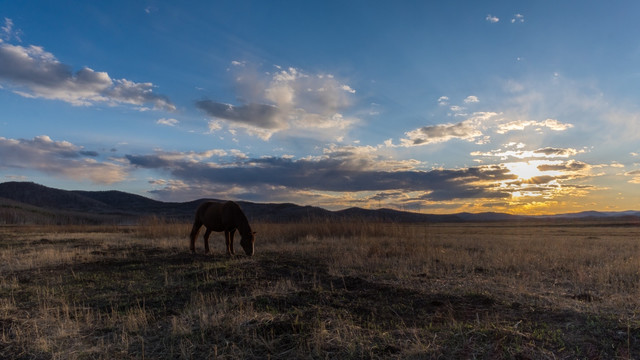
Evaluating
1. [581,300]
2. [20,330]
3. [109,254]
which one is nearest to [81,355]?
[20,330]

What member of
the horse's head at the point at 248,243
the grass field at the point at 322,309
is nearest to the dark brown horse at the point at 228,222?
the horse's head at the point at 248,243

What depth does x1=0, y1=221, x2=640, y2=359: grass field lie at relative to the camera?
13.1 ft

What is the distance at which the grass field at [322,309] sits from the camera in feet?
13.1

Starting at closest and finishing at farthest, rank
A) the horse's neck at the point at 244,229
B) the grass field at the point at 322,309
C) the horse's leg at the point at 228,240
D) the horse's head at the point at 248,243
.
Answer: the grass field at the point at 322,309
the horse's head at the point at 248,243
the horse's leg at the point at 228,240
the horse's neck at the point at 244,229

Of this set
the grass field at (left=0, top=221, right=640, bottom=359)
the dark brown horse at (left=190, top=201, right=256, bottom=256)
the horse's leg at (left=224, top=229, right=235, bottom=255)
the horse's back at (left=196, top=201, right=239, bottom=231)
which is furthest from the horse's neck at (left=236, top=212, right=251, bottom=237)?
the grass field at (left=0, top=221, right=640, bottom=359)

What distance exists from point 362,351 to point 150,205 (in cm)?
17948

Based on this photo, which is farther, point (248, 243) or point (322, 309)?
point (248, 243)


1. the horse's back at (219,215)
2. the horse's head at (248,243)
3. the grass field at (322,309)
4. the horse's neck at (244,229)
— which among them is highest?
the horse's back at (219,215)

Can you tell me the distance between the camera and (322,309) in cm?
545

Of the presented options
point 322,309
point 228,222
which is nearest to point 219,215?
point 228,222

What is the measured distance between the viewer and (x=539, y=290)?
707cm

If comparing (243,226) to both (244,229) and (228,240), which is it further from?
(228,240)

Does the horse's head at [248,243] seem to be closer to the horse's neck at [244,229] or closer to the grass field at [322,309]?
the horse's neck at [244,229]

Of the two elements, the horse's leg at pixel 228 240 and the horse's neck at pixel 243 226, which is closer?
the horse's leg at pixel 228 240
